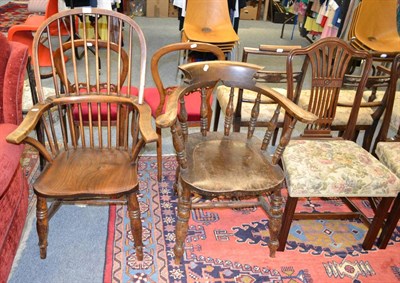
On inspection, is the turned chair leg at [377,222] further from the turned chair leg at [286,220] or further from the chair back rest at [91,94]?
the chair back rest at [91,94]

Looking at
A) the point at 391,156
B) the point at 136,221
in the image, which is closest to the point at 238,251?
the point at 136,221

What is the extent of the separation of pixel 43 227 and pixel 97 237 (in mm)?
344

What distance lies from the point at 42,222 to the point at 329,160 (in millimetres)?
1420

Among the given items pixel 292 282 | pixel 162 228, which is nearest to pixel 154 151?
pixel 162 228

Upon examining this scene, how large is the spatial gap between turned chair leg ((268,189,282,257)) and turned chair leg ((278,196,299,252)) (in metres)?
0.05

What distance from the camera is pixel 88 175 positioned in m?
1.62

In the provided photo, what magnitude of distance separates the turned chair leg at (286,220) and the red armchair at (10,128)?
1.28 meters

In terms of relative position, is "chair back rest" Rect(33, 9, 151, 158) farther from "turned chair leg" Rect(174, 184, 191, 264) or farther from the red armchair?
"turned chair leg" Rect(174, 184, 191, 264)

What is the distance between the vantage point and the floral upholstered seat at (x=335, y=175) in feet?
5.61

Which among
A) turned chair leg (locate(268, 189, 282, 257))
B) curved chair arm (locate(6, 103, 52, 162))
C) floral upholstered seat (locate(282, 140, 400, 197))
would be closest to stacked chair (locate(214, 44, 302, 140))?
floral upholstered seat (locate(282, 140, 400, 197))

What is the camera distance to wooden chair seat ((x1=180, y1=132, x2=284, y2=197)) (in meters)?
1.59

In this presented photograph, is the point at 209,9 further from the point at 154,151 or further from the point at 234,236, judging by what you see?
the point at 234,236

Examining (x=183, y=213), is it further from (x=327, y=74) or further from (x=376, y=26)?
(x=376, y=26)

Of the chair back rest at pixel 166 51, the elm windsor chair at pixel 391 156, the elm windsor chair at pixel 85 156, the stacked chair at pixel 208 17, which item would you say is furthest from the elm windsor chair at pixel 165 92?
the stacked chair at pixel 208 17
